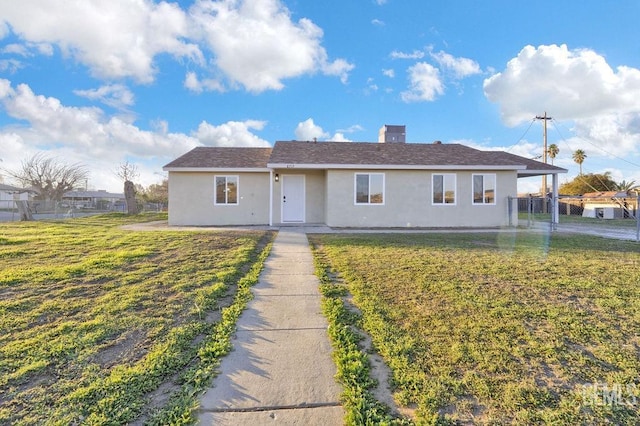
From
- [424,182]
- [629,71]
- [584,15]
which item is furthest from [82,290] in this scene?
[629,71]

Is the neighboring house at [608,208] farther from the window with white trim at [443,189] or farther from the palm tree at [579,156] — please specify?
the palm tree at [579,156]

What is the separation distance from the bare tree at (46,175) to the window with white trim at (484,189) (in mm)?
45978

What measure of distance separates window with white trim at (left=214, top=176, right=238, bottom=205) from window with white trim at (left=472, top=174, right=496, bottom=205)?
10.5m

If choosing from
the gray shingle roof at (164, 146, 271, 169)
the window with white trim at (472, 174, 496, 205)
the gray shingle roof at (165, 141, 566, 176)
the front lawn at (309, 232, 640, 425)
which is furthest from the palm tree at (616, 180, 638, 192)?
the gray shingle roof at (164, 146, 271, 169)

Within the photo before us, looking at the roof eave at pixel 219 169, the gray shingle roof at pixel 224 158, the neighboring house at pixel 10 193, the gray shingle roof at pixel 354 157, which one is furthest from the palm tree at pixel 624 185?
the neighboring house at pixel 10 193

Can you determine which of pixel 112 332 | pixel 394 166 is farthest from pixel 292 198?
pixel 112 332

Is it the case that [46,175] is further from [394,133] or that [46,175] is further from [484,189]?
[484,189]

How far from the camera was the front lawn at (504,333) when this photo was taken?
2139mm

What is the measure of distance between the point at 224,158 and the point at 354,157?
6.09 metres

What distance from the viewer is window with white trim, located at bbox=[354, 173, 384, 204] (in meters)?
13.3

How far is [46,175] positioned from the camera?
129 feet

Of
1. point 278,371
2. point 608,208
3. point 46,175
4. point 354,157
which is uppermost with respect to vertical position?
point 46,175

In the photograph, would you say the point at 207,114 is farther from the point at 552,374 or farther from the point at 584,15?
the point at 552,374

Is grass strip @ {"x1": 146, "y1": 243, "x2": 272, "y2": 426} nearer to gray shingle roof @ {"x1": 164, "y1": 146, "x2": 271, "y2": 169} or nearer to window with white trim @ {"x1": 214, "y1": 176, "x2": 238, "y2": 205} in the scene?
window with white trim @ {"x1": 214, "y1": 176, "x2": 238, "y2": 205}
